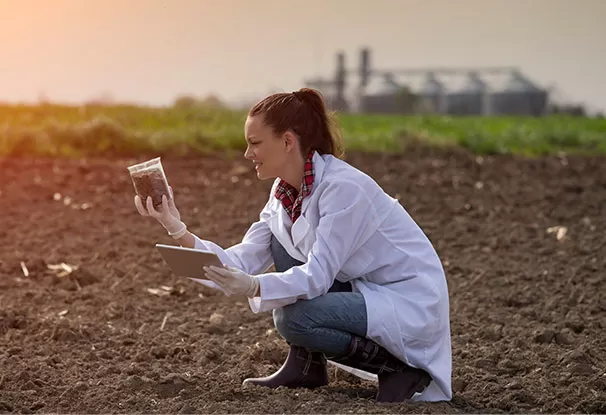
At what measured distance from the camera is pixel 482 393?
4148mm

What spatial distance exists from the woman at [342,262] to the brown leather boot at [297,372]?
5.6 inches

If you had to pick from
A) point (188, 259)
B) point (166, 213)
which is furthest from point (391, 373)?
point (166, 213)

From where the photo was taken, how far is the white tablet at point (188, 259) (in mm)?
3543

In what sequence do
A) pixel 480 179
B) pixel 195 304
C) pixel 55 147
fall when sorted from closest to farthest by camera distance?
pixel 195 304 < pixel 480 179 < pixel 55 147

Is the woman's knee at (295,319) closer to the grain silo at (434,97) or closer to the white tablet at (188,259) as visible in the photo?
the white tablet at (188,259)

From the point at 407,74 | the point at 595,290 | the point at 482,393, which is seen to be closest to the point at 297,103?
the point at 482,393

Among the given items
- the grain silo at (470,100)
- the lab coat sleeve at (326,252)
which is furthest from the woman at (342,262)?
the grain silo at (470,100)

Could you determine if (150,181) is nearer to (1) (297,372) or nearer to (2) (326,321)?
(2) (326,321)

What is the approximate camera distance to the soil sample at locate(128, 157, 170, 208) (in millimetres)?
3742

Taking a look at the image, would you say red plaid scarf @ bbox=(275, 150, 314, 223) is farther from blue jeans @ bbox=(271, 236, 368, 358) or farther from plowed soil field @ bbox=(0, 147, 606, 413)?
plowed soil field @ bbox=(0, 147, 606, 413)

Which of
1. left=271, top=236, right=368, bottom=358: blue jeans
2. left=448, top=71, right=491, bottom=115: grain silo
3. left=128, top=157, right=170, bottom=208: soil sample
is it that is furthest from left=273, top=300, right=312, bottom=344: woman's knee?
left=448, top=71, right=491, bottom=115: grain silo

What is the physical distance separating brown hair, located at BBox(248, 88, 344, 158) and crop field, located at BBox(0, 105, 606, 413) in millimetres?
914

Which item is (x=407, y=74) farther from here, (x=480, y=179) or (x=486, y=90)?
(x=480, y=179)

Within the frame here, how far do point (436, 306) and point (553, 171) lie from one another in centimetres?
790
